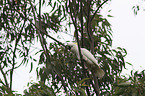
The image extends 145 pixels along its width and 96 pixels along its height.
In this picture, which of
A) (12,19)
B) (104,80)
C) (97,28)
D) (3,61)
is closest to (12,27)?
(12,19)

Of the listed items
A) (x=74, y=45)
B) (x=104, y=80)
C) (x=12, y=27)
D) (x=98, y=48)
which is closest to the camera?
(x=74, y=45)

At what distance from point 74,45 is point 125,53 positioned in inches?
22.7

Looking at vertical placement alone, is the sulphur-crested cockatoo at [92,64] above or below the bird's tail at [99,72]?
above

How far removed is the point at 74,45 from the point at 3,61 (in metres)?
1.17

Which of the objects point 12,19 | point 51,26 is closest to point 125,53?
point 51,26

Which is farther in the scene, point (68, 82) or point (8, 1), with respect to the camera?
point (8, 1)

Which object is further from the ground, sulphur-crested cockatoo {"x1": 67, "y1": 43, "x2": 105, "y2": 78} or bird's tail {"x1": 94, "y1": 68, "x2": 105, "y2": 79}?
sulphur-crested cockatoo {"x1": 67, "y1": 43, "x2": 105, "y2": 78}

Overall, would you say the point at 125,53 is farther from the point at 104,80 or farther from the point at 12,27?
the point at 12,27

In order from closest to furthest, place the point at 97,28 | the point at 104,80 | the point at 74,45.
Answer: the point at 74,45, the point at 104,80, the point at 97,28

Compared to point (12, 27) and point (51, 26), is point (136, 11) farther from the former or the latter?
point (12, 27)

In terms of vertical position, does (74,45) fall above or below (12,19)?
below

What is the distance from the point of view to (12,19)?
8.27 ft

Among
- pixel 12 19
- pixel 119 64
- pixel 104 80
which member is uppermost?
pixel 12 19

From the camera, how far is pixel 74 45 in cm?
172
